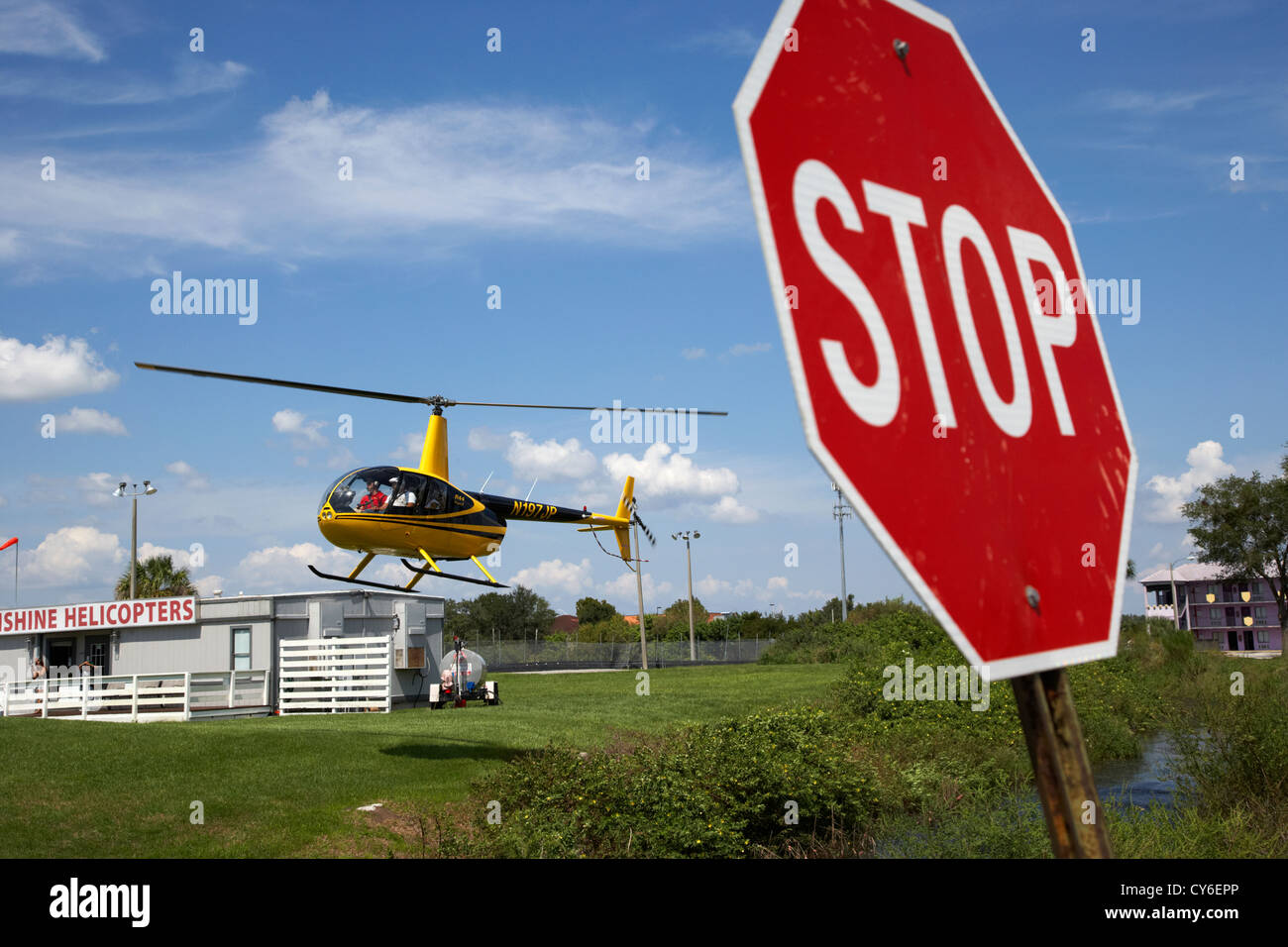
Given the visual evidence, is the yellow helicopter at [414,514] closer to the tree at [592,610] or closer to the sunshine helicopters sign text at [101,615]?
the sunshine helicopters sign text at [101,615]

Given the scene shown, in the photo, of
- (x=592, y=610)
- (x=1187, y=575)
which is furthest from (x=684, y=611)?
(x=1187, y=575)

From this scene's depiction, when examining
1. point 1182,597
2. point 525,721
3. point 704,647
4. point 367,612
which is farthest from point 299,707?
point 1182,597

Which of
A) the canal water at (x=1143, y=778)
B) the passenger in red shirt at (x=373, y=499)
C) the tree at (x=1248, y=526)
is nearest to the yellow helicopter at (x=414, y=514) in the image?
the passenger in red shirt at (x=373, y=499)

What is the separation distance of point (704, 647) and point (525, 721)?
54236mm

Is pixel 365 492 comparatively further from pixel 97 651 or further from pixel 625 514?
pixel 97 651

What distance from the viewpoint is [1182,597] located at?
344 feet

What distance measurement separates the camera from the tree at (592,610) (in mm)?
122250

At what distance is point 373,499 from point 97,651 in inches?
1096

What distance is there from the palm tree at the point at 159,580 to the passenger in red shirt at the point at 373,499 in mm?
43429

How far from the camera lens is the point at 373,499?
17500 mm

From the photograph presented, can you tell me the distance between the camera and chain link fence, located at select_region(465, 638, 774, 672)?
73188 millimetres

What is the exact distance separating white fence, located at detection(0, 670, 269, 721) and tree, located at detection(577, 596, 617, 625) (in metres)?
89.7
